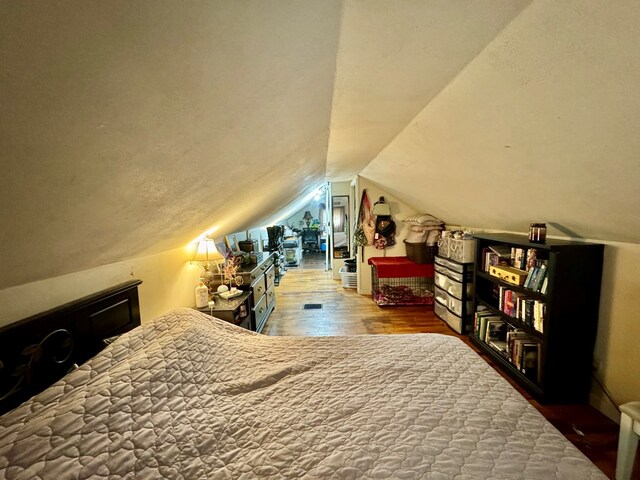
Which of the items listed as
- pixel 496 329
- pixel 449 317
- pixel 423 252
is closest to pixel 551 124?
pixel 496 329

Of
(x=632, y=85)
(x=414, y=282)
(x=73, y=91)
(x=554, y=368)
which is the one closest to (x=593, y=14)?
(x=632, y=85)

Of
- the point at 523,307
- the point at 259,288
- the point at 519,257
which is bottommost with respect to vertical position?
the point at 259,288

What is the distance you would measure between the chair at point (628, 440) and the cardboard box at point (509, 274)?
41.6 inches

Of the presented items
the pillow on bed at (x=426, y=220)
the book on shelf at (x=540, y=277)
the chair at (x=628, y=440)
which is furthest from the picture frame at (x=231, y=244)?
the chair at (x=628, y=440)

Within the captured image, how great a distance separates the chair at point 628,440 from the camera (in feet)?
4.61

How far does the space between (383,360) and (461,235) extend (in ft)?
8.11

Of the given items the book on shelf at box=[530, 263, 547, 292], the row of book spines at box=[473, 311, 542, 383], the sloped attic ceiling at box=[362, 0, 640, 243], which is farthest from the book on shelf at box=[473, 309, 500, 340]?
the sloped attic ceiling at box=[362, 0, 640, 243]

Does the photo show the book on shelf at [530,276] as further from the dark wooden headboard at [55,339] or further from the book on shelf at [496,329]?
the dark wooden headboard at [55,339]

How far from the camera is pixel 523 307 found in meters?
2.38

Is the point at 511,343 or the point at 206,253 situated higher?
the point at 206,253

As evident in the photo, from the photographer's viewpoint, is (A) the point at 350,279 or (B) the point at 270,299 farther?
(A) the point at 350,279

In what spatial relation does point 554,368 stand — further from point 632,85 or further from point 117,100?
point 117,100

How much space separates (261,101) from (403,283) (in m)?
3.93

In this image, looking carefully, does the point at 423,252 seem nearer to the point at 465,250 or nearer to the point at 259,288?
the point at 465,250
